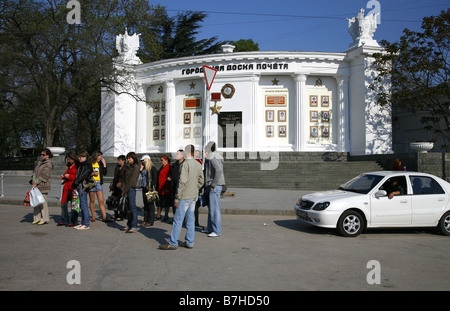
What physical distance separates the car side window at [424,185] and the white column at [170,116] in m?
18.2

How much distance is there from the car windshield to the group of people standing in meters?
3.32

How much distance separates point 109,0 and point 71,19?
7.69 meters

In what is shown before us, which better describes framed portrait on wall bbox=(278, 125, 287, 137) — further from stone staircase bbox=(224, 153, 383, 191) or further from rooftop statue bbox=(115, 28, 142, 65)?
rooftop statue bbox=(115, 28, 142, 65)

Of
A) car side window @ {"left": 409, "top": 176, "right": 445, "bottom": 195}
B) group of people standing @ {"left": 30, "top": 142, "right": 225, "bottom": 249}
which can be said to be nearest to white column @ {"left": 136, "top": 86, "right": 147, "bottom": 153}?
group of people standing @ {"left": 30, "top": 142, "right": 225, "bottom": 249}

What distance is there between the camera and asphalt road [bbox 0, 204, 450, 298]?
4.85m

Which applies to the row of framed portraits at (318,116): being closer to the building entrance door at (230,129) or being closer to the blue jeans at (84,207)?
the building entrance door at (230,129)

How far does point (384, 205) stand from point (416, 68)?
14872mm

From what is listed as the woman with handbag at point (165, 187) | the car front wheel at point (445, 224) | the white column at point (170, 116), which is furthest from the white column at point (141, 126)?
the car front wheel at point (445, 224)

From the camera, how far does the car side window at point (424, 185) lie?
8.73 metres

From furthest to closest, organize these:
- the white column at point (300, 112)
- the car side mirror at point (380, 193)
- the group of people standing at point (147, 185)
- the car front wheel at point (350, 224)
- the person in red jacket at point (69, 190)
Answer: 1. the white column at point (300, 112)
2. the person in red jacket at point (69, 190)
3. the car side mirror at point (380, 193)
4. the car front wheel at point (350, 224)
5. the group of people standing at point (147, 185)

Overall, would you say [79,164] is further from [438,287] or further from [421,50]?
[421,50]

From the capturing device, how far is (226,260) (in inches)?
238

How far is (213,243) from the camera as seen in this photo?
7.41 meters

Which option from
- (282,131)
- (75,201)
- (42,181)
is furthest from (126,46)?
(75,201)
